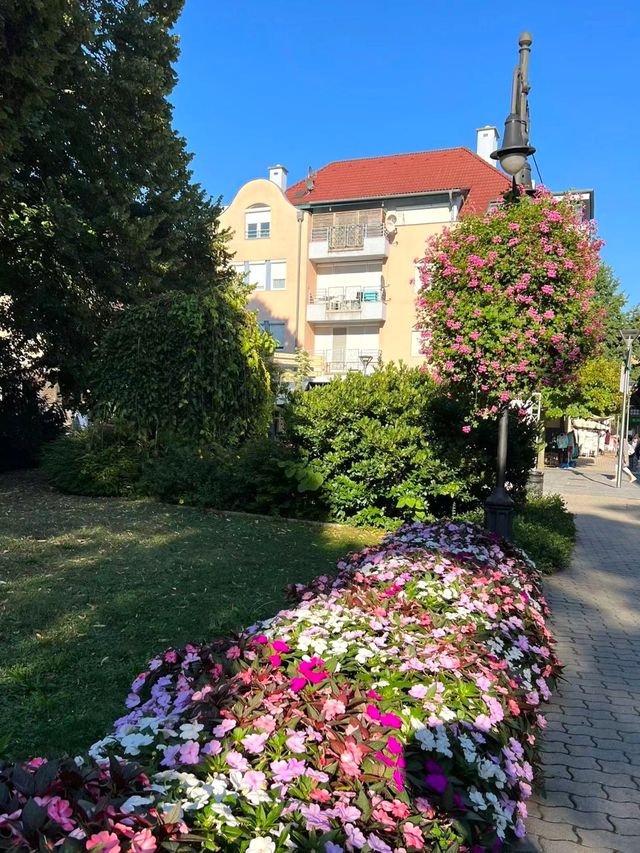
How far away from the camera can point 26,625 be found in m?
4.25

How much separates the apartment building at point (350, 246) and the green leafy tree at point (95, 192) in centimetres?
1900

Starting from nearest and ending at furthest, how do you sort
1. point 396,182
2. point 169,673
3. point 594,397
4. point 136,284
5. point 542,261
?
1. point 169,673
2. point 542,261
3. point 136,284
4. point 594,397
5. point 396,182

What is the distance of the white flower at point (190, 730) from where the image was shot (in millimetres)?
1871

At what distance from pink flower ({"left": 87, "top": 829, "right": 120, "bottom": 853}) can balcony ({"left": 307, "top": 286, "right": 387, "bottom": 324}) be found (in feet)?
104

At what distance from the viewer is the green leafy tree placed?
11.9 metres

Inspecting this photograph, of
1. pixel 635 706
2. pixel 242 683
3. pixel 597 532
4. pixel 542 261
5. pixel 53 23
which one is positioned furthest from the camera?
pixel 597 532

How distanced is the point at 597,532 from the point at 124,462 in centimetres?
861

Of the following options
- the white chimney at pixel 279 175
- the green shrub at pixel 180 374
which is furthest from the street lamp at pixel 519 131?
the white chimney at pixel 279 175

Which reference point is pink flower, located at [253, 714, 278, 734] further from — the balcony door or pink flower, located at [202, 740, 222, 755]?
the balcony door

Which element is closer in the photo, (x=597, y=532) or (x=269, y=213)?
(x=597, y=532)

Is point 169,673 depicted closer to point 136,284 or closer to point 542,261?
point 542,261

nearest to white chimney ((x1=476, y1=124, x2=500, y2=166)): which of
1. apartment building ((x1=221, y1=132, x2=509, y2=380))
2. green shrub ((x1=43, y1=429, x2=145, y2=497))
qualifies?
apartment building ((x1=221, y1=132, x2=509, y2=380))

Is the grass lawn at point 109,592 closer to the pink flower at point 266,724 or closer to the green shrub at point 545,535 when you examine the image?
the pink flower at point 266,724

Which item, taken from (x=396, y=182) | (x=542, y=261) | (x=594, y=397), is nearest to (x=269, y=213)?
(x=396, y=182)
